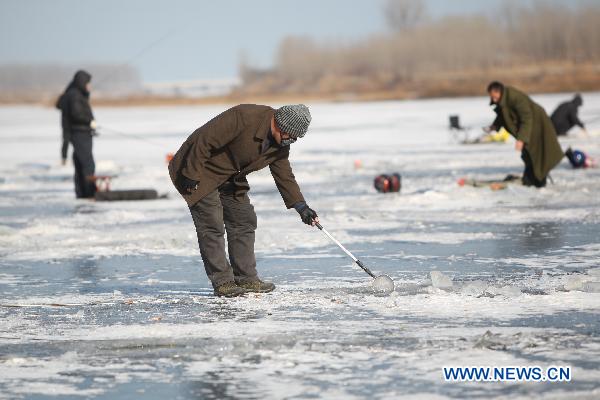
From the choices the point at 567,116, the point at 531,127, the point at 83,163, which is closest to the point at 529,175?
the point at 531,127

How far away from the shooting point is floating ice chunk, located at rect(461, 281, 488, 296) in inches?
302

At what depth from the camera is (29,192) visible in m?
17.8

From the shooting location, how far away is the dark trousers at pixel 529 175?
47.9ft

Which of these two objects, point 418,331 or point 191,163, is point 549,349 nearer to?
point 418,331

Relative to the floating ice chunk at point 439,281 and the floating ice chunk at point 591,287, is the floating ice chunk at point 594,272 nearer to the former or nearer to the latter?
→ the floating ice chunk at point 591,287

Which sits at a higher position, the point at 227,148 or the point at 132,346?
the point at 227,148

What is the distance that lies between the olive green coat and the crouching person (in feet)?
22.0

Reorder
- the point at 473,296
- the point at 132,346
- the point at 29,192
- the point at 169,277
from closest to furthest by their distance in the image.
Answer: the point at 132,346 → the point at 473,296 → the point at 169,277 → the point at 29,192

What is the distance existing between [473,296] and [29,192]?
11.5 meters

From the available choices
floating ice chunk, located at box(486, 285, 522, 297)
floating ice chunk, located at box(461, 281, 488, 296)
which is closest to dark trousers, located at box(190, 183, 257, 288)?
floating ice chunk, located at box(461, 281, 488, 296)

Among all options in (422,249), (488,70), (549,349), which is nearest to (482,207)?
(422,249)

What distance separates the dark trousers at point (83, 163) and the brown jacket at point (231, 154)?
8375 millimetres

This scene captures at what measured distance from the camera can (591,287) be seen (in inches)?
301

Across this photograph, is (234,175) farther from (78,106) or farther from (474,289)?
(78,106)
